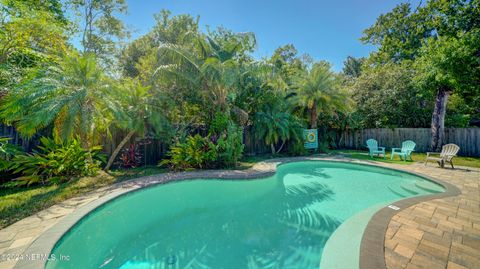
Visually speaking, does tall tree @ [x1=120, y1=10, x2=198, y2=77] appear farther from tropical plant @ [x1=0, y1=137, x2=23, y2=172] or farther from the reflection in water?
the reflection in water

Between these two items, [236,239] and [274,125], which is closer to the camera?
[236,239]

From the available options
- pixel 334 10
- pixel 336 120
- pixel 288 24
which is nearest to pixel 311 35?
pixel 288 24

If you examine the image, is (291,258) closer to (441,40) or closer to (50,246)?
(50,246)

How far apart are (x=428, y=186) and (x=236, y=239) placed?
6516mm

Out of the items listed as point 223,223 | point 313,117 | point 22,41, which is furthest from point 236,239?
point 313,117

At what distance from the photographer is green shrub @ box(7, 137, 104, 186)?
5.30 m

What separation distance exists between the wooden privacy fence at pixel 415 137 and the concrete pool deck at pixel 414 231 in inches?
389

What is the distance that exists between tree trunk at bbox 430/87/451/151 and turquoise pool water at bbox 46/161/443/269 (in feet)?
25.6

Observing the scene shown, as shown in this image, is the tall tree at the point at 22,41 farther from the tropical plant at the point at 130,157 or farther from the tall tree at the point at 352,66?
the tall tree at the point at 352,66

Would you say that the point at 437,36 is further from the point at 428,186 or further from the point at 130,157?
the point at 130,157

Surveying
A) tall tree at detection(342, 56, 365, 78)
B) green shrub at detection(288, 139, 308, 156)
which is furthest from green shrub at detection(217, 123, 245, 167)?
tall tree at detection(342, 56, 365, 78)

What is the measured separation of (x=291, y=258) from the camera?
122 inches

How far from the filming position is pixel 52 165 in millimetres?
5520

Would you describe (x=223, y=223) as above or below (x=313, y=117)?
below
